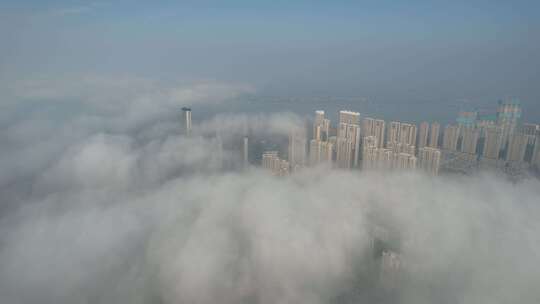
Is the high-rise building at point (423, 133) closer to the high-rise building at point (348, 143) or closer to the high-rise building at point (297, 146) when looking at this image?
the high-rise building at point (348, 143)

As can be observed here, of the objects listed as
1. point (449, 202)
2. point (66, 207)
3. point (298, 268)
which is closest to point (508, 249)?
point (449, 202)

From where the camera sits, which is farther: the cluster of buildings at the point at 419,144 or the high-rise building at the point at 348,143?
the high-rise building at the point at 348,143

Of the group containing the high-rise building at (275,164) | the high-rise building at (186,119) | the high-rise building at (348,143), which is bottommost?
the high-rise building at (275,164)

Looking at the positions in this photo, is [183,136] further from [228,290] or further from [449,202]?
[449,202]

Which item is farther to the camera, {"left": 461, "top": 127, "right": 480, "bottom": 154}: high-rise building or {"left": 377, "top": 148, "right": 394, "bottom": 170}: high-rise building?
{"left": 461, "top": 127, "right": 480, "bottom": 154}: high-rise building

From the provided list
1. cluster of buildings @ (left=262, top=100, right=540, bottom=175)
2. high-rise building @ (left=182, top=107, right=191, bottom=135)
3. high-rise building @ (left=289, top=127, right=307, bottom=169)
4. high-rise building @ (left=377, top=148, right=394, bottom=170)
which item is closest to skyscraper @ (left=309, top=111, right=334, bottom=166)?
cluster of buildings @ (left=262, top=100, right=540, bottom=175)

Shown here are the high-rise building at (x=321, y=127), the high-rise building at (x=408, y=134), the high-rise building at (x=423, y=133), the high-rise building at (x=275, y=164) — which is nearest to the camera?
the high-rise building at (x=275, y=164)

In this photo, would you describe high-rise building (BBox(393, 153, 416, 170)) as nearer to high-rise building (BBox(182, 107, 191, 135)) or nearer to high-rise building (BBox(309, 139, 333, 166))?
high-rise building (BBox(309, 139, 333, 166))

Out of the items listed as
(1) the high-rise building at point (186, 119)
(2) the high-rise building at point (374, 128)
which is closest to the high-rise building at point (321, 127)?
(2) the high-rise building at point (374, 128)
